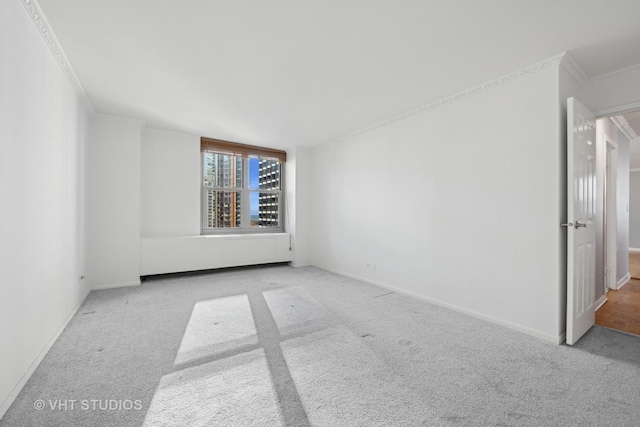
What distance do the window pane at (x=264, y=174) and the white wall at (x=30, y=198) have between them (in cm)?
305

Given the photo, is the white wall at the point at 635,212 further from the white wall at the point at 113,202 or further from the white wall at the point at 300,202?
the white wall at the point at 113,202

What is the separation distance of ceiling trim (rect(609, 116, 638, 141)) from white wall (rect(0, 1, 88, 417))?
595cm

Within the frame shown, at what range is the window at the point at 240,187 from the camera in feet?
16.7

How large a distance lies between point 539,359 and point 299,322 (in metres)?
1.99

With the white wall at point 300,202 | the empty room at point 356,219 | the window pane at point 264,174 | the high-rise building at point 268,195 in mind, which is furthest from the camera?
the high-rise building at point 268,195

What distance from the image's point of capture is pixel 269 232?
5.76 m

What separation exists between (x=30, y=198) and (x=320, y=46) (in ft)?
7.80

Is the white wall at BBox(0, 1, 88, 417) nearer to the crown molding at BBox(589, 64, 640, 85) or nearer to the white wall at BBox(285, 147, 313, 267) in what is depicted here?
the white wall at BBox(285, 147, 313, 267)

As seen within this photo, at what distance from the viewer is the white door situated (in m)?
2.23

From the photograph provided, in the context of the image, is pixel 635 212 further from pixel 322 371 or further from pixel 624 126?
pixel 322 371

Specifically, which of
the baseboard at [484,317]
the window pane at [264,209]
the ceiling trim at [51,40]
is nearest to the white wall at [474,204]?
the baseboard at [484,317]

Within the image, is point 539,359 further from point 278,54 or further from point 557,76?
point 278,54

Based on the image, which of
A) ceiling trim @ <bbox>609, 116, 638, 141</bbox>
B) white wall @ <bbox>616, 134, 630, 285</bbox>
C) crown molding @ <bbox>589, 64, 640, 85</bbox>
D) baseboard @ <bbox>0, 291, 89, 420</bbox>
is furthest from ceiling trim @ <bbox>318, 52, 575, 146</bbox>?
baseboard @ <bbox>0, 291, 89, 420</bbox>

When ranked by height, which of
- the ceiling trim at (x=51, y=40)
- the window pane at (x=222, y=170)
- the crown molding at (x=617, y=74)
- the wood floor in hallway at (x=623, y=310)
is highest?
the ceiling trim at (x=51, y=40)
